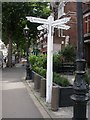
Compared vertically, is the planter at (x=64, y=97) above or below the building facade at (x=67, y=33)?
below

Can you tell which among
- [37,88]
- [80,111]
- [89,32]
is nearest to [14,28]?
[89,32]

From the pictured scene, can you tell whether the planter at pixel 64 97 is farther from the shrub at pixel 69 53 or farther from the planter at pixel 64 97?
the shrub at pixel 69 53

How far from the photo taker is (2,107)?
1159 centimetres

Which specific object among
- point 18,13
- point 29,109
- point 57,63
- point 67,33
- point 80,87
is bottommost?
point 29,109

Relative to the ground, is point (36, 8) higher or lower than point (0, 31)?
higher

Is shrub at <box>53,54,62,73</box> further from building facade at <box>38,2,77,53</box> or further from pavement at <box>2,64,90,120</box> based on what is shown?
pavement at <box>2,64,90,120</box>

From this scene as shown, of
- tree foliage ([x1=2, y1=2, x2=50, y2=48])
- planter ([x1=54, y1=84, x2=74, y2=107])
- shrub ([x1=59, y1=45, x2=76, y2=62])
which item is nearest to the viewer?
planter ([x1=54, y1=84, x2=74, y2=107])

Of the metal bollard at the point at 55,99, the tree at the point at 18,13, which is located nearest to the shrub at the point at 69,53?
the tree at the point at 18,13

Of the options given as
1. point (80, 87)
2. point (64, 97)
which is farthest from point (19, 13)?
point (80, 87)

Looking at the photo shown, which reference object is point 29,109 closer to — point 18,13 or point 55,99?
point 55,99

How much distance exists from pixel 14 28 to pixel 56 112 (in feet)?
117

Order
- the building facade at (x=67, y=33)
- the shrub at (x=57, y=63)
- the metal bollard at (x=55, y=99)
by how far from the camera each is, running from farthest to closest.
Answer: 1. the building facade at (x=67, y=33)
2. the shrub at (x=57, y=63)
3. the metal bollard at (x=55, y=99)

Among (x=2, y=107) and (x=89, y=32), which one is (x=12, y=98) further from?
(x=89, y=32)

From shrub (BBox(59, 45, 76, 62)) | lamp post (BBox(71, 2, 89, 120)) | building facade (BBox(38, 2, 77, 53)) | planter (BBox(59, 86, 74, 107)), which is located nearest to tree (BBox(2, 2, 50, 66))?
building facade (BBox(38, 2, 77, 53))
